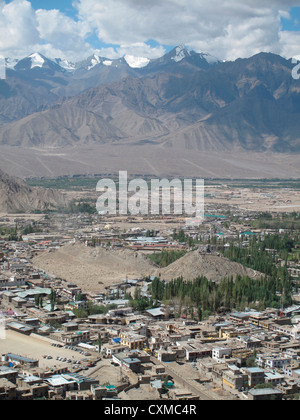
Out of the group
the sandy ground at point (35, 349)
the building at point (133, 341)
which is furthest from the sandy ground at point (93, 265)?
the building at point (133, 341)

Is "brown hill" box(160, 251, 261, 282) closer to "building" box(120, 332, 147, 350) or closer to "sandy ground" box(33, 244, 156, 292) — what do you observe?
"sandy ground" box(33, 244, 156, 292)

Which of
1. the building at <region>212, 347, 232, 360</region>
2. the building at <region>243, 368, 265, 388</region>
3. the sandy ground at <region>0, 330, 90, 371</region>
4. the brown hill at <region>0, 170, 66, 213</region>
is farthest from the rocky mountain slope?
the building at <region>243, 368, 265, 388</region>

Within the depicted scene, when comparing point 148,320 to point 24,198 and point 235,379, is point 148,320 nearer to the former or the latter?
point 235,379

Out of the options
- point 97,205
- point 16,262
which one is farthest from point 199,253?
point 97,205

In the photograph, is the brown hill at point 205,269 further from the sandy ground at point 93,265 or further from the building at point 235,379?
the building at point 235,379

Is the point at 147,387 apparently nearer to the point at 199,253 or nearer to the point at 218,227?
the point at 199,253

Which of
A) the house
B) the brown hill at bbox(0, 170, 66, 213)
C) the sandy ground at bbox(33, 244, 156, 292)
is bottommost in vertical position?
the house

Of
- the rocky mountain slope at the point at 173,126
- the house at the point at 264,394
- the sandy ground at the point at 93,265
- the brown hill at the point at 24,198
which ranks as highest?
the rocky mountain slope at the point at 173,126

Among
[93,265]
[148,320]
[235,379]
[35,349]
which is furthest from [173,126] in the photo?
[235,379]

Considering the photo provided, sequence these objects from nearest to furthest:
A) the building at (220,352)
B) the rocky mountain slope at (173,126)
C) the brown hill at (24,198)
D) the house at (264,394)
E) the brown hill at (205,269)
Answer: the house at (264,394) < the building at (220,352) < the brown hill at (205,269) < the brown hill at (24,198) < the rocky mountain slope at (173,126)
